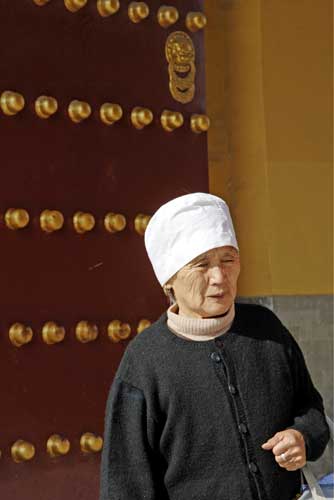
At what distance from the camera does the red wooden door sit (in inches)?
123

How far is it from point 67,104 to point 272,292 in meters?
0.92

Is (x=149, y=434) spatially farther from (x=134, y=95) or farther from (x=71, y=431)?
(x=134, y=95)

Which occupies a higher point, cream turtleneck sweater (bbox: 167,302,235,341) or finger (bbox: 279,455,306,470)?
cream turtleneck sweater (bbox: 167,302,235,341)

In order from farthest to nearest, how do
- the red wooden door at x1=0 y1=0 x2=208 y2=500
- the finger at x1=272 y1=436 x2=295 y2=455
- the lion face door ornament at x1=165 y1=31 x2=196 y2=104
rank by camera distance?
1. the lion face door ornament at x1=165 y1=31 x2=196 y2=104
2. the red wooden door at x1=0 y1=0 x2=208 y2=500
3. the finger at x1=272 y1=436 x2=295 y2=455

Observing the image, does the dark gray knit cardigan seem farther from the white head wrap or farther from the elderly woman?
the white head wrap

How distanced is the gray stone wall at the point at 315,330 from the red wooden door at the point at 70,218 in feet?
1.67

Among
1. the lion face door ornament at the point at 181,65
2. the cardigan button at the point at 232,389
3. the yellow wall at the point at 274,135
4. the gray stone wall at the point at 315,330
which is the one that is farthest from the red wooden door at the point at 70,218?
the cardigan button at the point at 232,389

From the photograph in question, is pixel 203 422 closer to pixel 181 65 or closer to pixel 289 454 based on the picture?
pixel 289 454

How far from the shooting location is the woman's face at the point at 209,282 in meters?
2.15

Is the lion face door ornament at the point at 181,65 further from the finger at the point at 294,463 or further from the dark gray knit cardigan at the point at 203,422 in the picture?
the finger at the point at 294,463

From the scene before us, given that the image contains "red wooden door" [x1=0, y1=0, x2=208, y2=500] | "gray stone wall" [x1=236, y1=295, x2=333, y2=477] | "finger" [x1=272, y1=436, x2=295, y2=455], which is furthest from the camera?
"gray stone wall" [x1=236, y1=295, x2=333, y2=477]

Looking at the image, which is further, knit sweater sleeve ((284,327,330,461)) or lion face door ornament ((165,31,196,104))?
lion face door ornament ((165,31,196,104))

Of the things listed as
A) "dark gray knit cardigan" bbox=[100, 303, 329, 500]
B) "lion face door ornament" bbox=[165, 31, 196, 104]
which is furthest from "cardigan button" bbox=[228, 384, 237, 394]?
"lion face door ornament" bbox=[165, 31, 196, 104]

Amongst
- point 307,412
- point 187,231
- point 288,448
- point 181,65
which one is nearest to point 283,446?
point 288,448
